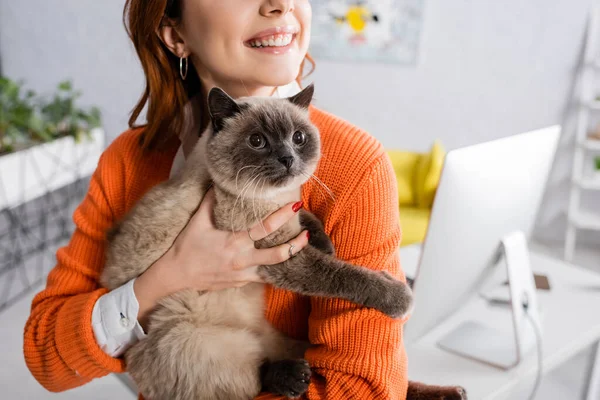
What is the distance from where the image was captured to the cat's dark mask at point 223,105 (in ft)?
3.06

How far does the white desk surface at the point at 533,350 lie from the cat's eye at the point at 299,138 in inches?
25.3

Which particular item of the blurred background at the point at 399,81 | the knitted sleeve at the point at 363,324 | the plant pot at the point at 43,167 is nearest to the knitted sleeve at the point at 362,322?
the knitted sleeve at the point at 363,324

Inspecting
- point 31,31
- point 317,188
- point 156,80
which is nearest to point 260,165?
point 317,188

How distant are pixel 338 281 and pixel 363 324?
9 centimetres

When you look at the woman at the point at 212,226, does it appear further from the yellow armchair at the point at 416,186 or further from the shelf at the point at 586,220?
the shelf at the point at 586,220

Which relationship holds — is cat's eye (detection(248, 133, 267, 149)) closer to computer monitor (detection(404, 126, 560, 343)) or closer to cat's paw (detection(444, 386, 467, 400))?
computer monitor (detection(404, 126, 560, 343))

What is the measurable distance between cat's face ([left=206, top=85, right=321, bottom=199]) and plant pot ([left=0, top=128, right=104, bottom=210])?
2.44 metres

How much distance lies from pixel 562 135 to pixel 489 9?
1.18m

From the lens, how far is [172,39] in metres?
1.19

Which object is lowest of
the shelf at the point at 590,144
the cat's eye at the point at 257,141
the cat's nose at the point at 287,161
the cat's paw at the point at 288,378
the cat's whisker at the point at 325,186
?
the shelf at the point at 590,144

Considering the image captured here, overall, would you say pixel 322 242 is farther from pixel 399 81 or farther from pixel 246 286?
pixel 399 81

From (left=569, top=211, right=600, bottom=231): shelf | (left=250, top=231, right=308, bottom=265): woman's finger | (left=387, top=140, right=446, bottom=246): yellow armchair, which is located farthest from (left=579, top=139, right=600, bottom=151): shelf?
(left=250, top=231, right=308, bottom=265): woman's finger

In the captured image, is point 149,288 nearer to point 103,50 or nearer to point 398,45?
point 398,45

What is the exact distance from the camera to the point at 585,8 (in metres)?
3.76
